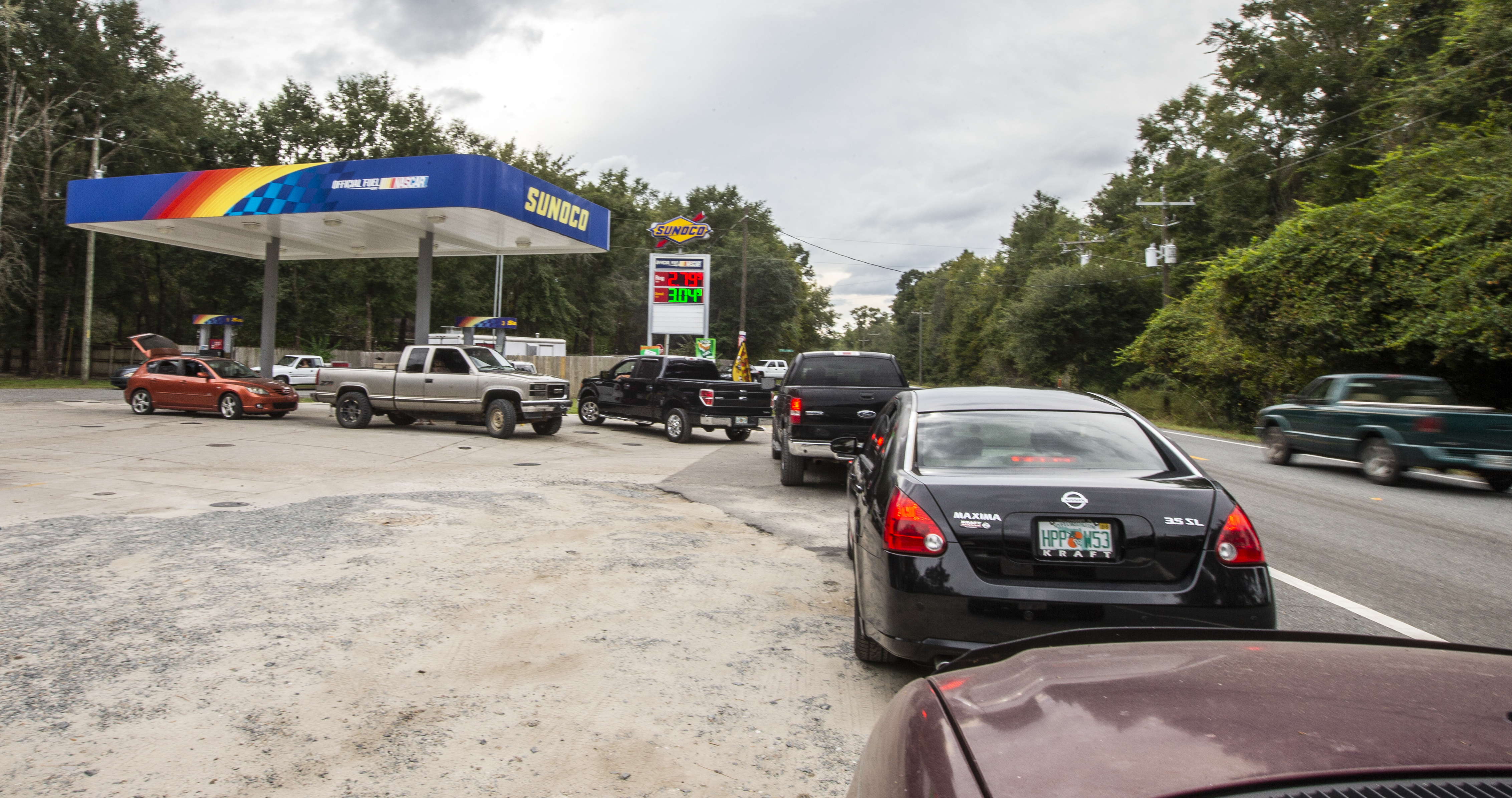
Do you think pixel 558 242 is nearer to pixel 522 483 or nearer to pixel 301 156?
pixel 522 483

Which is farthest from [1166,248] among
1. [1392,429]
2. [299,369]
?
[299,369]

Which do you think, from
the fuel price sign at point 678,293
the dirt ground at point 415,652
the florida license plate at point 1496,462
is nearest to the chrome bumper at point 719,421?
the dirt ground at point 415,652

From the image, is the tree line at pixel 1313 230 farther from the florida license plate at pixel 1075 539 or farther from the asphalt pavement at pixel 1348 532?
the florida license plate at pixel 1075 539

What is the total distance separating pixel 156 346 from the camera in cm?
3275

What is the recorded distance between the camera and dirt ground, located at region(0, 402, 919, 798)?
3336mm

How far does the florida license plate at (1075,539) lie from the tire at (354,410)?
17651 mm

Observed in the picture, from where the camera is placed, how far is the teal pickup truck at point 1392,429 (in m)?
11.9

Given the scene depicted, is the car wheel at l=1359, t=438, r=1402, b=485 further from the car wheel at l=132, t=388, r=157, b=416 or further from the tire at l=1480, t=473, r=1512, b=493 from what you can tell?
the car wheel at l=132, t=388, r=157, b=416

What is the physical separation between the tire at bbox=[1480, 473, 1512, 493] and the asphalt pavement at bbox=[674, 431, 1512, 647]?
8.0 inches

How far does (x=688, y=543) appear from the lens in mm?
7730

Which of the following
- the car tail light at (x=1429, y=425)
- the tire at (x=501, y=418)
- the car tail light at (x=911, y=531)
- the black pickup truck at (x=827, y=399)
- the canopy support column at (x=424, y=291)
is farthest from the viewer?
the canopy support column at (x=424, y=291)

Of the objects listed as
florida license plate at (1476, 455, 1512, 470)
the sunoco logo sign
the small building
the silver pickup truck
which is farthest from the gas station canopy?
florida license plate at (1476, 455, 1512, 470)

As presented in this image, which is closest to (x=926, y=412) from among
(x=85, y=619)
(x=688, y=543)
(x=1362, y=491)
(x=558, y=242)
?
(x=688, y=543)

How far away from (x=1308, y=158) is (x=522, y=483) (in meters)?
37.2
